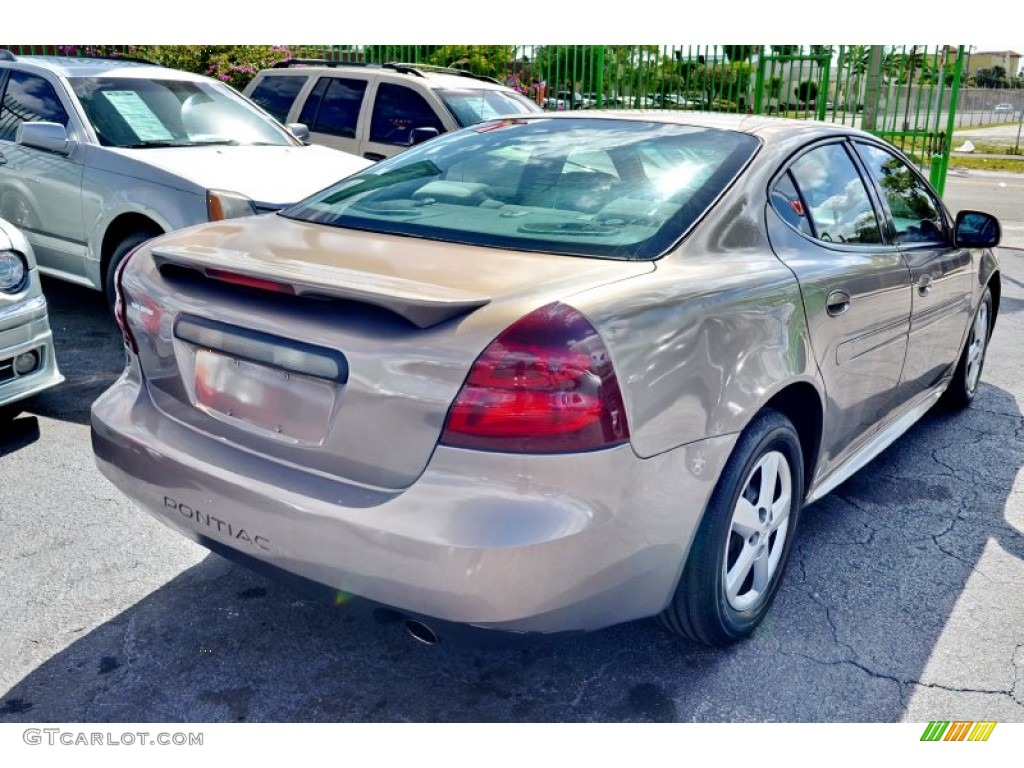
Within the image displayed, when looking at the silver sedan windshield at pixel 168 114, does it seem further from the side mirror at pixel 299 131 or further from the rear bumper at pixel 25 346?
the rear bumper at pixel 25 346

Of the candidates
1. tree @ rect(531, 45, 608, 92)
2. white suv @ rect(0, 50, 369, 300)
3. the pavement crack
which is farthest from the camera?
tree @ rect(531, 45, 608, 92)

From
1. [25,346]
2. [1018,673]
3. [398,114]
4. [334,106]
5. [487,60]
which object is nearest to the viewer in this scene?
[1018,673]

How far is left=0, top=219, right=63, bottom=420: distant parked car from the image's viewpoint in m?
4.12

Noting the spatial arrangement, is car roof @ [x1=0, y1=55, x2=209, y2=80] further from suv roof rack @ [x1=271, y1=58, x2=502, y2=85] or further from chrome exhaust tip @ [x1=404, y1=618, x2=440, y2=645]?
chrome exhaust tip @ [x1=404, y1=618, x2=440, y2=645]

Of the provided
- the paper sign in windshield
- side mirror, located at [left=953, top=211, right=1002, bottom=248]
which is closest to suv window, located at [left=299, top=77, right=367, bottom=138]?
the paper sign in windshield

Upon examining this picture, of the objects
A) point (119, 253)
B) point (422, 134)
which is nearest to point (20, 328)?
point (119, 253)

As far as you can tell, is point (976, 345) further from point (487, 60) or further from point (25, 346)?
point (487, 60)

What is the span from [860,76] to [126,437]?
12467 mm

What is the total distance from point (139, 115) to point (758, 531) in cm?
527

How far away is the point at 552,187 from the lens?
10.0ft

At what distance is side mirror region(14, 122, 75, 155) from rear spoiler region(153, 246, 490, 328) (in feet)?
13.4

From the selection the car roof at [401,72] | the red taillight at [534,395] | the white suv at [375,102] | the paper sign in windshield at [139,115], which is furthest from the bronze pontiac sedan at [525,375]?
the car roof at [401,72]

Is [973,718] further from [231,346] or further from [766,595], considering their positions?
[231,346]

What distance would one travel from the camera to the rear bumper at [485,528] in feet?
6.90
